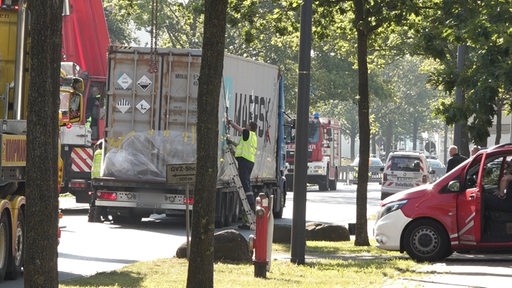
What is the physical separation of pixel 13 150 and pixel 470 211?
732cm

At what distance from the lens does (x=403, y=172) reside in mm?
44250

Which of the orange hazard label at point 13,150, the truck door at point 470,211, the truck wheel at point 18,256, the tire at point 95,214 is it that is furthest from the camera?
the tire at point 95,214

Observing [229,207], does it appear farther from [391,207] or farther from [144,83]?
[391,207]

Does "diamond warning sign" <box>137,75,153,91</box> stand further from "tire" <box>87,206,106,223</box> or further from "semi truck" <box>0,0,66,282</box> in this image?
"semi truck" <box>0,0,66,282</box>

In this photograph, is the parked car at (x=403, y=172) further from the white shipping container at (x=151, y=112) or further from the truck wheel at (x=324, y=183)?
the white shipping container at (x=151, y=112)

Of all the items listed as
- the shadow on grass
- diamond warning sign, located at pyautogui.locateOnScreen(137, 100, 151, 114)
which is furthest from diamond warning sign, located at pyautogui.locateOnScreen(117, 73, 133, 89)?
the shadow on grass

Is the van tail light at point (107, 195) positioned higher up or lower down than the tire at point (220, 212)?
higher up

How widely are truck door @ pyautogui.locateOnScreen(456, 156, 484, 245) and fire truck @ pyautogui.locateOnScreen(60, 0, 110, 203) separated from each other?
11.2 meters

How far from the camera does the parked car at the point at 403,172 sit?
43938 millimetres

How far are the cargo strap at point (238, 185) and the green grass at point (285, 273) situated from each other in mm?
3294

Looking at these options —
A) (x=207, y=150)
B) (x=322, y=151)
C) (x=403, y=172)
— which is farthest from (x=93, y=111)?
(x=322, y=151)

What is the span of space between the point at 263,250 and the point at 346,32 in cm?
964

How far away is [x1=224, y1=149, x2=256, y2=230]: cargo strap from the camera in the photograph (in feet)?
77.3

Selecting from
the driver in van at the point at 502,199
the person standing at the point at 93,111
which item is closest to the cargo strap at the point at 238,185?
the person standing at the point at 93,111
